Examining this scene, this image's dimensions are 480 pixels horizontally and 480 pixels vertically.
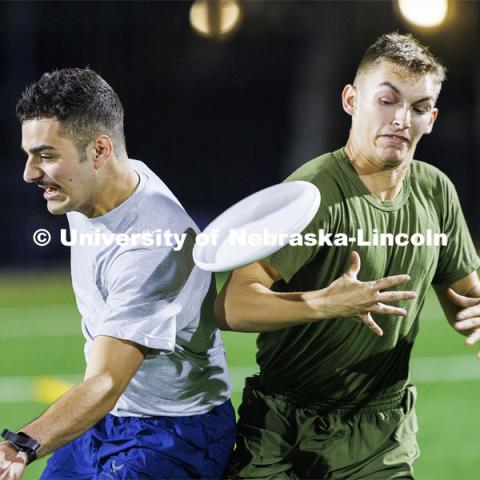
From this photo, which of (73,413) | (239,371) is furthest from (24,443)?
(239,371)

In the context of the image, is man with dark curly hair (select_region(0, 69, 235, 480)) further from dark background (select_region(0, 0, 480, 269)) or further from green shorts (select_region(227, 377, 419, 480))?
dark background (select_region(0, 0, 480, 269))

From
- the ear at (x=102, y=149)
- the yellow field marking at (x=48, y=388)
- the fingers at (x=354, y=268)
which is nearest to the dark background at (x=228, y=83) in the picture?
the yellow field marking at (x=48, y=388)

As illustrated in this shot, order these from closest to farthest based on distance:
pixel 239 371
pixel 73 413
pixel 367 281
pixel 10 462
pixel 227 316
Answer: pixel 10 462 < pixel 73 413 < pixel 227 316 < pixel 367 281 < pixel 239 371

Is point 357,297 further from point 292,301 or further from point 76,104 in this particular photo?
point 76,104

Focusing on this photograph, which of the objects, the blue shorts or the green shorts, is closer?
the blue shorts

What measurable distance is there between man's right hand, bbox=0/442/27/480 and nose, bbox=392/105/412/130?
1.43 meters

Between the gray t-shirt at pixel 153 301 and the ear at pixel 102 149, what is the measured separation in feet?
0.41

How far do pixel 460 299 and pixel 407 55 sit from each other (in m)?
0.78

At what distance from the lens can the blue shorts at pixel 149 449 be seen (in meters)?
2.87

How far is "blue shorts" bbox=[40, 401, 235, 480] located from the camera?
2.87 m

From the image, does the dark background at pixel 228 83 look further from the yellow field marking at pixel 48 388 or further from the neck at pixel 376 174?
the neck at pixel 376 174

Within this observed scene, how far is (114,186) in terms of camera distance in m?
2.88

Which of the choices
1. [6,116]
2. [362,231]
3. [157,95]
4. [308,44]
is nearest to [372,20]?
[308,44]

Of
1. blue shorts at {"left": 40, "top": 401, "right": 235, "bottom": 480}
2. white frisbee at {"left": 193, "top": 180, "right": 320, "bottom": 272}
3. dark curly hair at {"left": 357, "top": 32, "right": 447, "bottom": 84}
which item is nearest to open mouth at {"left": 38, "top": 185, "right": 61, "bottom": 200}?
white frisbee at {"left": 193, "top": 180, "right": 320, "bottom": 272}
